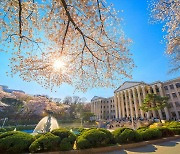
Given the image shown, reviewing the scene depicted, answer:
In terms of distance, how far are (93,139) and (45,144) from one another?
2267 mm

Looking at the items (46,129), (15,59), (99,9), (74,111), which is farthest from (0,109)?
(99,9)

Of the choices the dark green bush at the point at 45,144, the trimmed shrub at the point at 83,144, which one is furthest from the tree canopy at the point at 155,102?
the dark green bush at the point at 45,144

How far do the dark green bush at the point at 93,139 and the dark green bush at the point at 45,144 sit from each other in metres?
1.11

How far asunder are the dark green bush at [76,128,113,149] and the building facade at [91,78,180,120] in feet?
125

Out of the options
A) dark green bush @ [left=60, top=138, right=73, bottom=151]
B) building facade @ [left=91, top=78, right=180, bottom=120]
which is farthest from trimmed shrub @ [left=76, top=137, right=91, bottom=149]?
building facade @ [left=91, top=78, right=180, bottom=120]

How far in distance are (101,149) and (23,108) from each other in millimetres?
36686

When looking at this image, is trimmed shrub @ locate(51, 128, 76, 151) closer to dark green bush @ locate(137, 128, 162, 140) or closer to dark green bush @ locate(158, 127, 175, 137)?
dark green bush @ locate(137, 128, 162, 140)

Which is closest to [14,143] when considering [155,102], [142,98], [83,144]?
[83,144]

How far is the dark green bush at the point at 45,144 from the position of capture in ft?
18.1

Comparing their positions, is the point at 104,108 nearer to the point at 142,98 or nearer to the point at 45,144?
the point at 142,98

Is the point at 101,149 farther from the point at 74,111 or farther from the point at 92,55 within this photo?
the point at 74,111

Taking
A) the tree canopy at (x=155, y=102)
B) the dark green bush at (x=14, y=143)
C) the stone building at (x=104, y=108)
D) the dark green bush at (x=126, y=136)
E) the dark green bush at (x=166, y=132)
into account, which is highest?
the stone building at (x=104, y=108)

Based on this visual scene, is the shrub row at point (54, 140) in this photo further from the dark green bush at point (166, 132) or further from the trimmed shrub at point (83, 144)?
the dark green bush at point (166, 132)

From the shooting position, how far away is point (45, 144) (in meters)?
5.64
